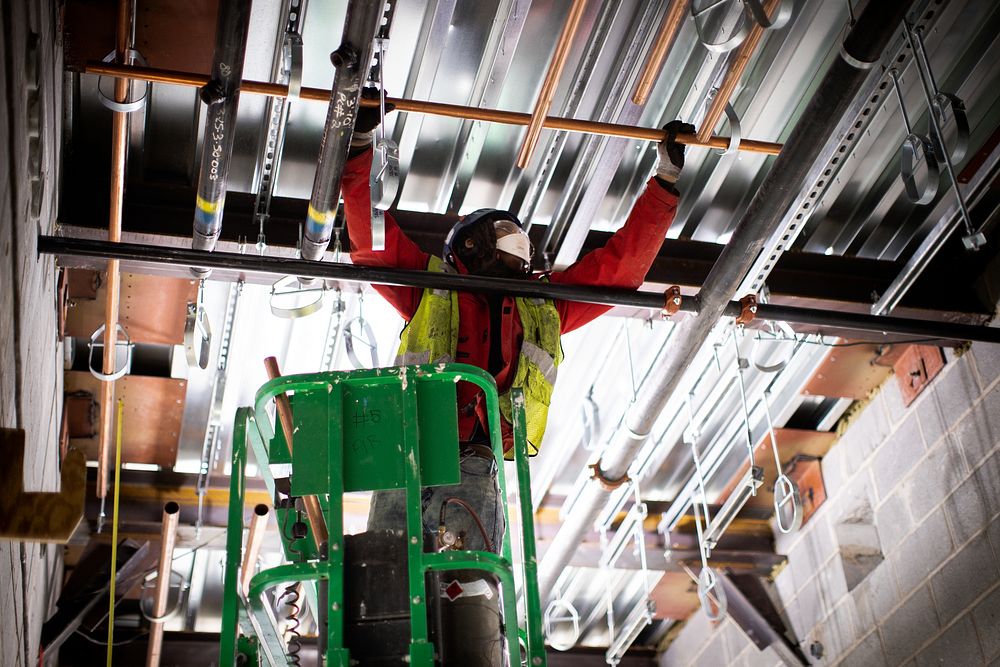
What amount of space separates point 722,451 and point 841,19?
10.0ft

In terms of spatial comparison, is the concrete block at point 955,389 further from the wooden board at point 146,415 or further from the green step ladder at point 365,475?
the wooden board at point 146,415

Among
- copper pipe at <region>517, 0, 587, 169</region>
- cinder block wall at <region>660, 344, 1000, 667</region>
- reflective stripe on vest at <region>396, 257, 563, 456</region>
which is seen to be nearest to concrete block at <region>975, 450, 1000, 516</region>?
cinder block wall at <region>660, 344, 1000, 667</region>

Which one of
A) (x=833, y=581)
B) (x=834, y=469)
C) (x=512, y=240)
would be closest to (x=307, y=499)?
(x=512, y=240)

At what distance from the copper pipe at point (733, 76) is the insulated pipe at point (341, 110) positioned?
147cm

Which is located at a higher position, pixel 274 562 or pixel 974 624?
pixel 274 562

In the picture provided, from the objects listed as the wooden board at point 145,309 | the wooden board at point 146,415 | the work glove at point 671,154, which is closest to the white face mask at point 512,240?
the work glove at point 671,154

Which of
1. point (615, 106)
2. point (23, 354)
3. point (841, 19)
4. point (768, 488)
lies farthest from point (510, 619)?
point (768, 488)

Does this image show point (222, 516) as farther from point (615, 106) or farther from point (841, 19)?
point (841, 19)

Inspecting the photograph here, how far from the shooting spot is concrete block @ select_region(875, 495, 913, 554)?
6.35 metres

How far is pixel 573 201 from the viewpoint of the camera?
5.66m

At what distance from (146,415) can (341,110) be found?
3140 mm

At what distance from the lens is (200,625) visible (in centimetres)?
812

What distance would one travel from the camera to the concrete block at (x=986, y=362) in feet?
18.7

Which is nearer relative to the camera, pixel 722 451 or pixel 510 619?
pixel 510 619
